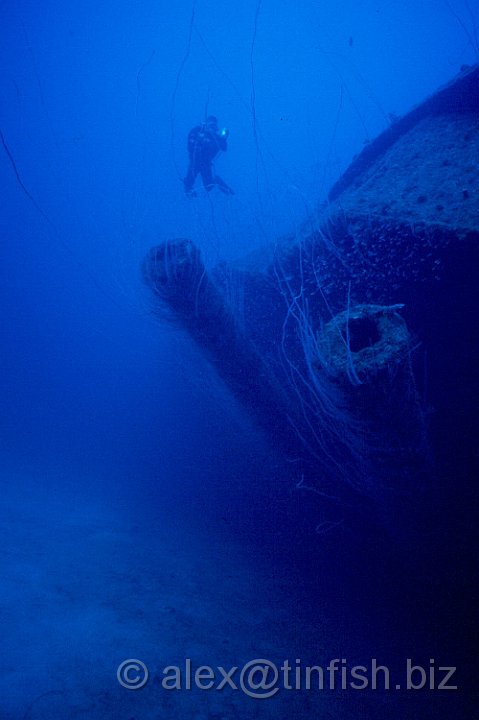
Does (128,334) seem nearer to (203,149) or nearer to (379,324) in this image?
(203,149)

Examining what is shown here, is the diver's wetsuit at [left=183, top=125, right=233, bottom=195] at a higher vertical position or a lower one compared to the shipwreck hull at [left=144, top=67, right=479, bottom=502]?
higher

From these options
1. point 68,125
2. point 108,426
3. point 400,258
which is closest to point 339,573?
point 400,258

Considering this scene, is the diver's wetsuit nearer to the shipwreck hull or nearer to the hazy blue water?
the hazy blue water

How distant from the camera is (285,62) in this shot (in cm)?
14150

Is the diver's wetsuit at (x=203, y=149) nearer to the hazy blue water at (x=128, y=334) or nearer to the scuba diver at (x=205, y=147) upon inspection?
the scuba diver at (x=205, y=147)

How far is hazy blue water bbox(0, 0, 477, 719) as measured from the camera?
3.72 metres

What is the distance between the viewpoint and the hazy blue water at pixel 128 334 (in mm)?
3725

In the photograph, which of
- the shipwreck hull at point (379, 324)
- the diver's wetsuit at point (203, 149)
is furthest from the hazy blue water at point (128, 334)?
the diver's wetsuit at point (203, 149)

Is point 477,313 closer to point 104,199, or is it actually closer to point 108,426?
point 108,426

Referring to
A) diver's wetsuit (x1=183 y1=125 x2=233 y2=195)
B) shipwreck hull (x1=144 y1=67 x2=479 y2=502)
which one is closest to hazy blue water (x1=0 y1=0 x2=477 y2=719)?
shipwreck hull (x1=144 y1=67 x2=479 y2=502)

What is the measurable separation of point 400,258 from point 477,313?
0.81 meters

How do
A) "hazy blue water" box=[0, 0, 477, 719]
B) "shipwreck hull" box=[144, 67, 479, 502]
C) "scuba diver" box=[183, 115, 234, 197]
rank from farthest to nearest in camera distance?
"scuba diver" box=[183, 115, 234, 197] < "hazy blue water" box=[0, 0, 477, 719] < "shipwreck hull" box=[144, 67, 479, 502]

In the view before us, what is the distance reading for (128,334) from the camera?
31156mm

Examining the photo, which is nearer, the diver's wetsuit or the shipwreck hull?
the shipwreck hull
